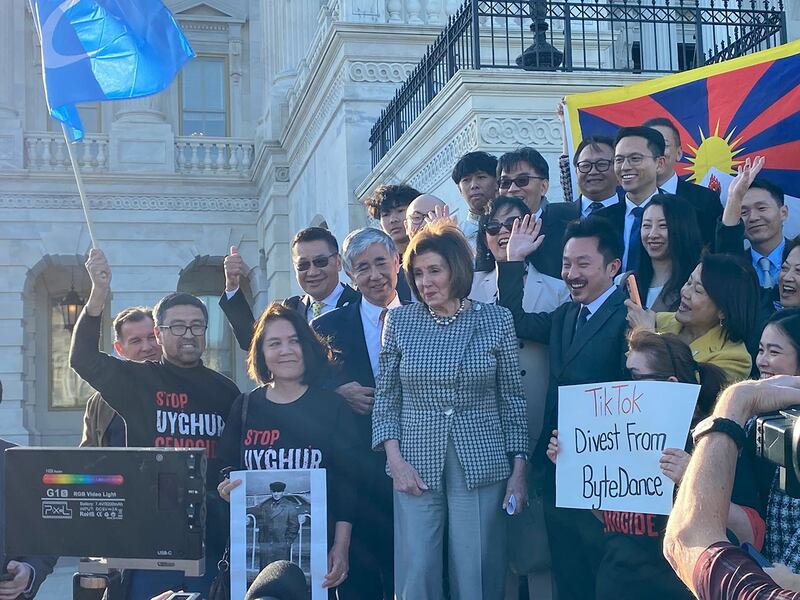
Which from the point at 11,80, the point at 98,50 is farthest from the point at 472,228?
the point at 11,80

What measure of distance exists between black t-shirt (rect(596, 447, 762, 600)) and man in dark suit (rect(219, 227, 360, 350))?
228 centimetres

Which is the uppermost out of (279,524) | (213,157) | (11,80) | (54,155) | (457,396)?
(11,80)

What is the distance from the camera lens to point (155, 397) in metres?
4.97

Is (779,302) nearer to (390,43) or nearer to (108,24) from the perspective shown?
(108,24)


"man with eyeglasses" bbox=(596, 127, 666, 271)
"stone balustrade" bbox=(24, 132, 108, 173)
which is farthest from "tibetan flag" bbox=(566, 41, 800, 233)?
"stone balustrade" bbox=(24, 132, 108, 173)

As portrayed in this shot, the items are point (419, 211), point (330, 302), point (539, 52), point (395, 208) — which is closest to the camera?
point (330, 302)

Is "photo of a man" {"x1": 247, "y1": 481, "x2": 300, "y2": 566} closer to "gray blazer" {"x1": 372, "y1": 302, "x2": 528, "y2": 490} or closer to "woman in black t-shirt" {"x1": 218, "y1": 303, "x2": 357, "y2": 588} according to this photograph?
"woman in black t-shirt" {"x1": 218, "y1": 303, "x2": 357, "y2": 588}

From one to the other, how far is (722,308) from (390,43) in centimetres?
937

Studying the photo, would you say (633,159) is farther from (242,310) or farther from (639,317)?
(242,310)

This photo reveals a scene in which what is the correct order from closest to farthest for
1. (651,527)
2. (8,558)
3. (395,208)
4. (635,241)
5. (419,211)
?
1. (8,558)
2. (651,527)
3. (635,241)
4. (419,211)
5. (395,208)

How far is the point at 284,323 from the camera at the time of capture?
15.7 ft

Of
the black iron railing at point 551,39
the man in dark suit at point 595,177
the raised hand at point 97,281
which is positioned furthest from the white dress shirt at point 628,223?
the black iron railing at point 551,39

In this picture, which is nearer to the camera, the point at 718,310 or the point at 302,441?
the point at 718,310

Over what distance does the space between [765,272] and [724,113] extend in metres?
1.38
